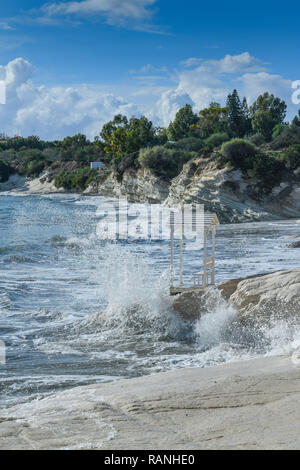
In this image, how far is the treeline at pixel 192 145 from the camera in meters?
39.3

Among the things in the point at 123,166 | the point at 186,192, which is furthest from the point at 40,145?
the point at 186,192

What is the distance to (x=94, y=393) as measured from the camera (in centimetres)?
555

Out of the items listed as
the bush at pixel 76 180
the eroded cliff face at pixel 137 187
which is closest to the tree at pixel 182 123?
the bush at pixel 76 180

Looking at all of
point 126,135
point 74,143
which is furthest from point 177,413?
point 74,143

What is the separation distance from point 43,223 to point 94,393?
2983cm

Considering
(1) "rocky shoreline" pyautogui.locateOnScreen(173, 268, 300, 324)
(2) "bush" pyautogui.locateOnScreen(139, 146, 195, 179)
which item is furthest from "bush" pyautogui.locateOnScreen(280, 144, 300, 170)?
(1) "rocky shoreline" pyautogui.locateOnScreen(173, 268, 300, 324)

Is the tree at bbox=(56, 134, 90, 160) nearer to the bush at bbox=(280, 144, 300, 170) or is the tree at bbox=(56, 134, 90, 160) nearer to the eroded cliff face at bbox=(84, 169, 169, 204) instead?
the eroded cliff face at bbox=(84, 169, 169, 204)

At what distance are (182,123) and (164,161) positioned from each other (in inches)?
1286

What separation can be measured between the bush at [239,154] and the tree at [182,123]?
3817 cm

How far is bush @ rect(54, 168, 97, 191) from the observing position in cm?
7031
